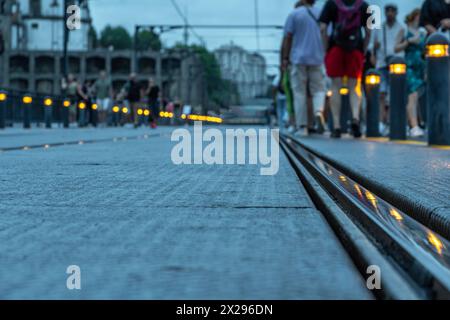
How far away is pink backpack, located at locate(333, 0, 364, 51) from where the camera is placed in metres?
10.9

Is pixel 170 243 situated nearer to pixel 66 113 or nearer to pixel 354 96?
pixel 354 96

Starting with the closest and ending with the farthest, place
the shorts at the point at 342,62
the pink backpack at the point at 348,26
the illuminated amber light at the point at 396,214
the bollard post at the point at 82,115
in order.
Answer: the illuminated amber light at the point at 396,214 < the pink backpack at the point at 348,26 < the shorts at the point at 342,62 < the bollard post at the point at 82,115

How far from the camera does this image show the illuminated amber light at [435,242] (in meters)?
1.72

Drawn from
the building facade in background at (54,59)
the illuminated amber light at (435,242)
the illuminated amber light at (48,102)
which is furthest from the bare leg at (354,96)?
the building facade in background at (54,59)

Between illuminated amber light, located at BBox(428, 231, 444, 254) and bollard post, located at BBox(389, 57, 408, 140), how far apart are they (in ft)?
27.3

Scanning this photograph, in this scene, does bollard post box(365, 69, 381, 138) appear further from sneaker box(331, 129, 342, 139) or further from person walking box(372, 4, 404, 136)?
person walking box(372, 4, 404, 136)

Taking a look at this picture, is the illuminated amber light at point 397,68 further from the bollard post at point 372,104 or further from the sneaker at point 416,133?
the bollard post at point 372,104

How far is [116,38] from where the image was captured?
132250mm

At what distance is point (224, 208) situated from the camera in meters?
2.63

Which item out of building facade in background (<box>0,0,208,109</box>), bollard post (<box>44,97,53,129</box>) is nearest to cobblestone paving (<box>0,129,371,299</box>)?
bollard post (<box>44,97,53,129</box>)

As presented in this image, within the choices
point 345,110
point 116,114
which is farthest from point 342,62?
point 116,114

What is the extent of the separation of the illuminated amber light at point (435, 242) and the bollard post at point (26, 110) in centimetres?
2032

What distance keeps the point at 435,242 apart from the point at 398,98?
8.52 m

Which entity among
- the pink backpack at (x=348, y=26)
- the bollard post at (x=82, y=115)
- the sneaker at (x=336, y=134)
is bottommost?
the sneaker at (x=336, y=134)
